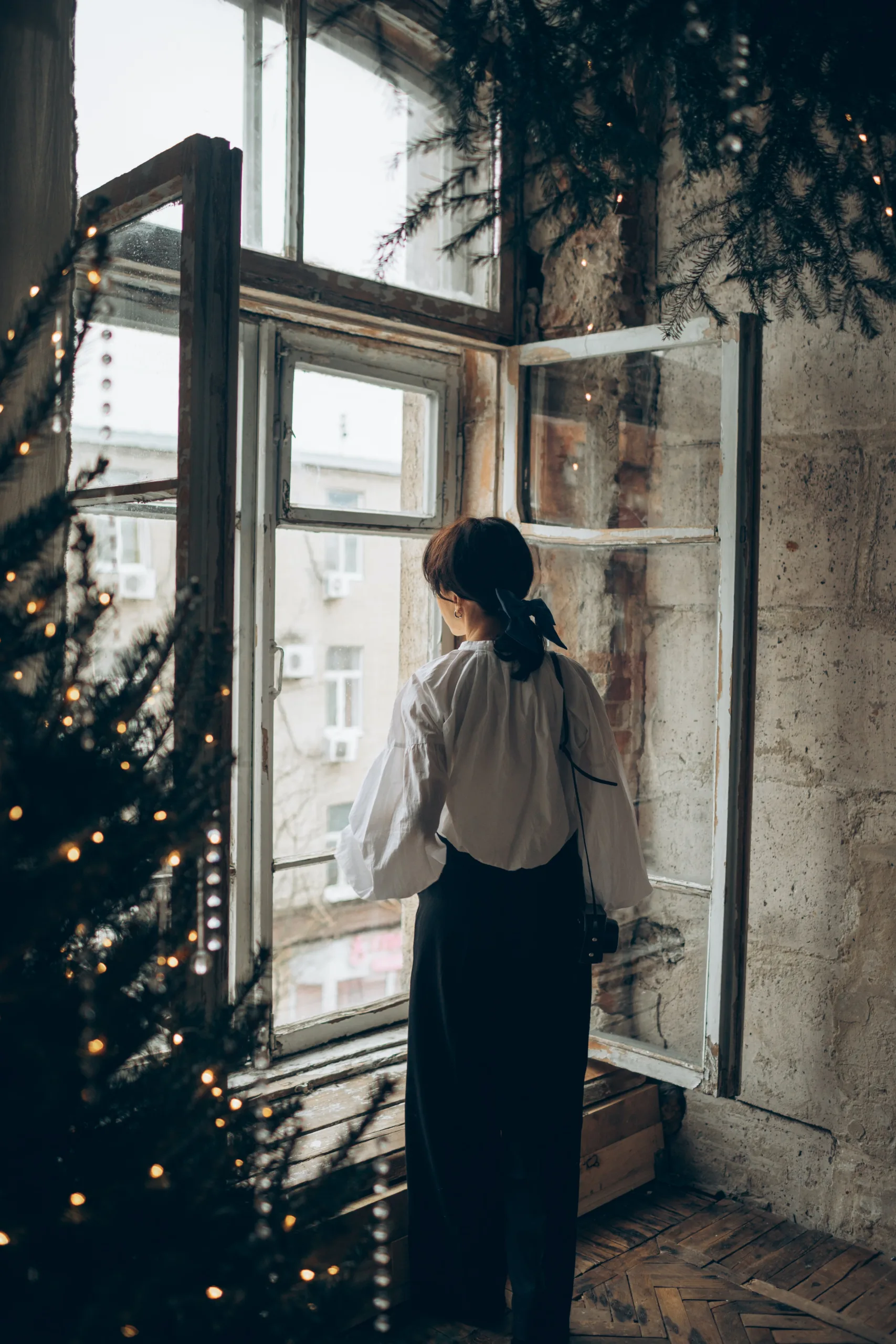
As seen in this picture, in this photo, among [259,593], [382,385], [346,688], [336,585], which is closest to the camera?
[259,593]

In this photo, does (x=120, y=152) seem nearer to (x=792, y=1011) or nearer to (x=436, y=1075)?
(x=436, y=1075)

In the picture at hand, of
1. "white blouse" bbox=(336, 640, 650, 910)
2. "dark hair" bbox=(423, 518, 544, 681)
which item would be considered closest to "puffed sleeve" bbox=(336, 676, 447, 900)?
"white blouse" bbox=(336, 640, 650, 910)

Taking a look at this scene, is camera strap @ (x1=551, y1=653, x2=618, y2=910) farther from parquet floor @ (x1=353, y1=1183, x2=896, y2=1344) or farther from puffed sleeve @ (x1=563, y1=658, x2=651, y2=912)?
parquet floor @ (x1=353, y1=1183, x2=896, y2=1344)

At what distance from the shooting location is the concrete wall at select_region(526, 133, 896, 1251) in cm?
273

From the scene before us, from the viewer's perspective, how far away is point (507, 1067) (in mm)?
2291

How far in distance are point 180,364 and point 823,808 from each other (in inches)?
78.2

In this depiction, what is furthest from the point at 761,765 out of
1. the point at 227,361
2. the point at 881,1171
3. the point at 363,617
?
the point at 363,617

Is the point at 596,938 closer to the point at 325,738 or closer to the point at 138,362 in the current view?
the point at 138,362

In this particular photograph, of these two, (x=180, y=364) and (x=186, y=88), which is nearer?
(x=180, y=364)

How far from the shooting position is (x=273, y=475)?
280 centimetres

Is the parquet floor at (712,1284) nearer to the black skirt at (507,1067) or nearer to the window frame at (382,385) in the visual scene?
the black skirt at (507,1067)

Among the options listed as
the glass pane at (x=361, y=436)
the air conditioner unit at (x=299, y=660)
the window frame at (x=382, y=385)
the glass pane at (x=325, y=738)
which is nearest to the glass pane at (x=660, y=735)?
the window frame at (x=382, y=385)

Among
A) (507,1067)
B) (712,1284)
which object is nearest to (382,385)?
(507,1067)

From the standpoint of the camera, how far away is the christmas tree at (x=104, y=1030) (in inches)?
41.1
